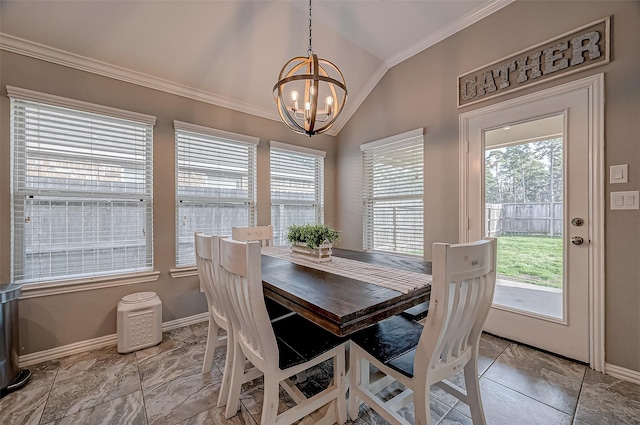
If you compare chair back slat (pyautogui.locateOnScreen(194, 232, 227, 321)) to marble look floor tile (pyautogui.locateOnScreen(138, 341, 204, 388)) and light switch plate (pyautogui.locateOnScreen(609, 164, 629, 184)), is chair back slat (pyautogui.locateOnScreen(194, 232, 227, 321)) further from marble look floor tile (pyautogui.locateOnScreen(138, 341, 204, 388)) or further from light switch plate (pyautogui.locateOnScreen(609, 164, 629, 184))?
light switch plate (pyautogui.locateOnScreen(609, 164, 629, 184))

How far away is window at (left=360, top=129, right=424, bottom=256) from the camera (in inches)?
123

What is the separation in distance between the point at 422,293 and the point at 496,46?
99.7 inches

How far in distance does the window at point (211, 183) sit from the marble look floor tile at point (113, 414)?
4.41 ft

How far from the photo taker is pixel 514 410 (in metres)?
1.56

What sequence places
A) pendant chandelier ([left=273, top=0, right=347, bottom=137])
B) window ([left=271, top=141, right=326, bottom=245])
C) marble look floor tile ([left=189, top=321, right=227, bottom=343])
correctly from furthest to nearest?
window ([left=271, top=141, right=326, bottom=245])
marble look floor tile ([left=189, top=321, right=227, bottom=343])
pendant chandelier ([left=273, top=0, right=347, bottom=137])

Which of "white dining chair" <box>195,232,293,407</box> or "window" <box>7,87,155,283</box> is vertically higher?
"window" <box>7,87,155,283</box>

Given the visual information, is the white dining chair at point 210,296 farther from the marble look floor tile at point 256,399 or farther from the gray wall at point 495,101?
the gray wall at point 495,101

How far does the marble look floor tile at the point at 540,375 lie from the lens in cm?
164

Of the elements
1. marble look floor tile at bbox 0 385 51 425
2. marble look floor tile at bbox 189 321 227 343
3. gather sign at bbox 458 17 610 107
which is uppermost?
gather sign at bbox 458 17 610 107

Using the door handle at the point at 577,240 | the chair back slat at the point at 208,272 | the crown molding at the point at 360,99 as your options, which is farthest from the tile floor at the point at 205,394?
the crown molding at the point at 360,99

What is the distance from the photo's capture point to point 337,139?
165 inches

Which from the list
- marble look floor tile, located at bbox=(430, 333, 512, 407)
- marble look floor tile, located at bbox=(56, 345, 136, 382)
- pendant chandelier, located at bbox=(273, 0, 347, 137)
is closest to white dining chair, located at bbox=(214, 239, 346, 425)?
marble look floor tile, located at bbox=(430, 333, 512, 407)

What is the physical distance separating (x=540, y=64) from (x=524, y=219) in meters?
1.31

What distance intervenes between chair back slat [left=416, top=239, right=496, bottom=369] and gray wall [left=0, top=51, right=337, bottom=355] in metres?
2.59
